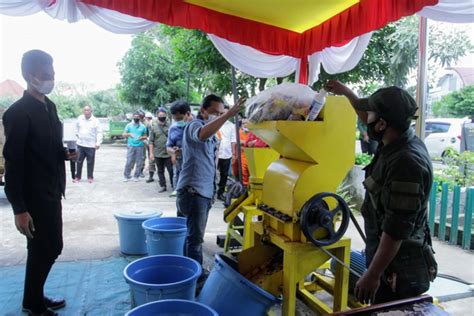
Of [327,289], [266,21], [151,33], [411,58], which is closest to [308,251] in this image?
[327,289]

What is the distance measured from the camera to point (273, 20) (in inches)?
159

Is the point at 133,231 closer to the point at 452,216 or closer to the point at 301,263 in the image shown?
the point at 301,263

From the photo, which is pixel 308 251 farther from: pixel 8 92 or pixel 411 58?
pixel 8 92

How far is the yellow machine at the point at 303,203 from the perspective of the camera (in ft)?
7.68

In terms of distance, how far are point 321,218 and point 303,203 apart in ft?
0.59

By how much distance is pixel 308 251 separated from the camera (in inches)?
94.7

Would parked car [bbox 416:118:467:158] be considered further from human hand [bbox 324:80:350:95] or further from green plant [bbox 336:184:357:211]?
human hand [bbox 324:80:350:95]

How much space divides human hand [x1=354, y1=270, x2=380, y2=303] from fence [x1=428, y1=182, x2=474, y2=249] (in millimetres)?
3111

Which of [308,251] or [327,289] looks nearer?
[308,251]

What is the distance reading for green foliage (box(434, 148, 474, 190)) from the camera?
5.31 meters

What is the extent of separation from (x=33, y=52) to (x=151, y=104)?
1403 centimetres

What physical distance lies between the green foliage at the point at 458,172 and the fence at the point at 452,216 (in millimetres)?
419

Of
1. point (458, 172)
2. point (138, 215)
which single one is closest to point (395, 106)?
point (138, 215)

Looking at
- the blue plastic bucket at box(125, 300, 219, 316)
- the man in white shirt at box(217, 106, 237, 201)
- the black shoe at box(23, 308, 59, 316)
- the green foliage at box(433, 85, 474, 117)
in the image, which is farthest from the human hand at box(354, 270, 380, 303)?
the green foliage at box(433, 85, 474, 117)
